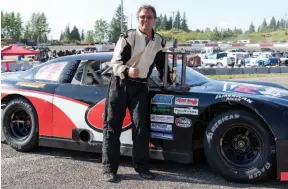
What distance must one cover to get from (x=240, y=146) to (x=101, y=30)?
140 meters

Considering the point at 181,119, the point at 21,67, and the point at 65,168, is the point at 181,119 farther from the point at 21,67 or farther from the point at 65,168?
the point at 21,67

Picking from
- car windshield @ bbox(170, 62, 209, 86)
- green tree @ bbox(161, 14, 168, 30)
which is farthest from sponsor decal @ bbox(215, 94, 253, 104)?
green tree @ bbox(161, 14, 168, 30)

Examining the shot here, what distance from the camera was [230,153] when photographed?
4.11 m

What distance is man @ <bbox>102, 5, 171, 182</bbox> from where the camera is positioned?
4.15 metres

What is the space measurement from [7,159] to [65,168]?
87 cm

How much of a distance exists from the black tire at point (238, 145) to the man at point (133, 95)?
0.68m

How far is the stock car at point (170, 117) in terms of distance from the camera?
3869mm

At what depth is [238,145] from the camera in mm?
4062

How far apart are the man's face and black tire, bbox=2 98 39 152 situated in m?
1.89

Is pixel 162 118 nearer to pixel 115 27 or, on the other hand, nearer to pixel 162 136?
pixel 162 136

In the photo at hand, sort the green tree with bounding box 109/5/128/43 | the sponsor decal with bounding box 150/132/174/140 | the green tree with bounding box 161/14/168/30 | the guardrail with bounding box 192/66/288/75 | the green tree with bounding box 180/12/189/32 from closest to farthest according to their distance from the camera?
the sponsor decal with bounding box 150/132/174/140
the guardrail with bounding box 192/66/288/75
the green tree with bounding box 109/5/128/43
the green tree with bounding box 161/14/168/30
the green tree with bounding box 180/12/189/32

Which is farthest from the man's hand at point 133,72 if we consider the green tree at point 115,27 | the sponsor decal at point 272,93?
the green tree at point 115,27

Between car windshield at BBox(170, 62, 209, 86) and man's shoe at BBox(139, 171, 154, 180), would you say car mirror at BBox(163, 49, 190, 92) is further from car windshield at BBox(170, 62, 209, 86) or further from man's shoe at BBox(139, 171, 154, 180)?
man's shoe at BBox(139, 171, 154, 180)

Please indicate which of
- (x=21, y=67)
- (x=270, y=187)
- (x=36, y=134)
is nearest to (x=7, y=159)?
(x=36, y=134)
